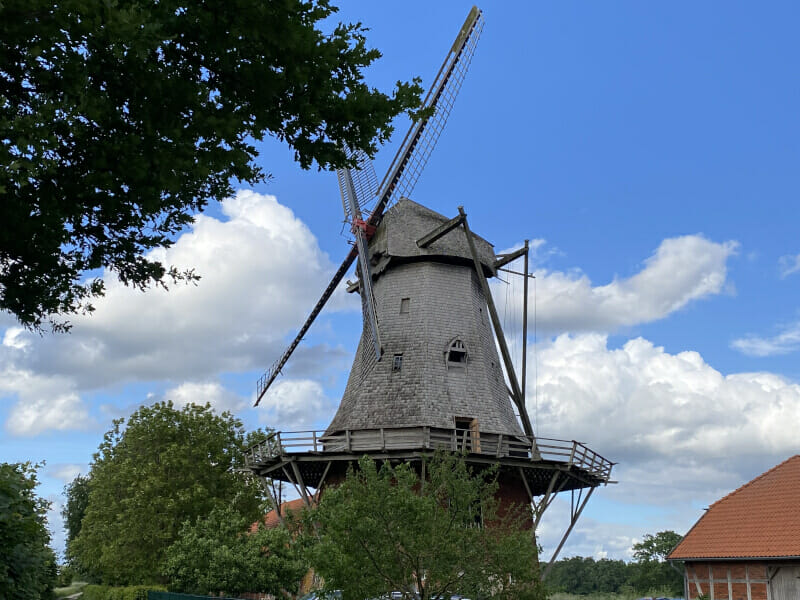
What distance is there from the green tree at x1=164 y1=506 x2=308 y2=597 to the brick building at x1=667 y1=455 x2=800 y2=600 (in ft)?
36.0

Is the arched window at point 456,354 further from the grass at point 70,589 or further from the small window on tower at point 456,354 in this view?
the grass at point 70,589

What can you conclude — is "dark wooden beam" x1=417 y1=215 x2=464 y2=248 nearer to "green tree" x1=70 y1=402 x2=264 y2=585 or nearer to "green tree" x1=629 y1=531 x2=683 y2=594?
"green tree" x1=70 y1=402 x2=264 y2=585

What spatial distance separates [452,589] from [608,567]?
212 ft

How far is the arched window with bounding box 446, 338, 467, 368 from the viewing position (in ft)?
75.6

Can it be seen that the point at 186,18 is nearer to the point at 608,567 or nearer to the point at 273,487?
the point at 273,487

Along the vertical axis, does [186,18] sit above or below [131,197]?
above

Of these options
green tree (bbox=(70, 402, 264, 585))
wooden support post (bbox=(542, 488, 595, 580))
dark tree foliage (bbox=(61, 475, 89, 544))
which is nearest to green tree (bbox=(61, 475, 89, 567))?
dark tree foliage (bbox=(61, 475, 89, 544))

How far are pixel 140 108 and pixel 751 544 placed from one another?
19.4 meters

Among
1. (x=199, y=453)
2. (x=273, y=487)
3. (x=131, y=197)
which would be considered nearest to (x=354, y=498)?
(x=131, y=197)

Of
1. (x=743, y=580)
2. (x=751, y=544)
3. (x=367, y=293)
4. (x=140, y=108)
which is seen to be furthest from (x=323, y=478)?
(x=140, y=108)

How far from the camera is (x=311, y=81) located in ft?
25.6

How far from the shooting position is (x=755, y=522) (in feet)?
69.4

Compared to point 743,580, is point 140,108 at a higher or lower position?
higher

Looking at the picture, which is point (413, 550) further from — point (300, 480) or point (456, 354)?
point (456, 354)
